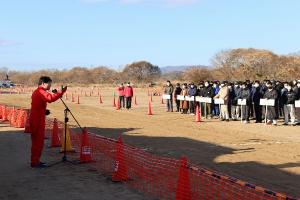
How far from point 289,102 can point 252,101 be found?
2.03 metres

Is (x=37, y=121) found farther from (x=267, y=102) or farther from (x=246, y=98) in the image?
(x=246, y=98)

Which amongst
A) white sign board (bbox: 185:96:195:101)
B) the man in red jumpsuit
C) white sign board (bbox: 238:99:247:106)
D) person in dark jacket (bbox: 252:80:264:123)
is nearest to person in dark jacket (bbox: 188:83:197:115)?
white sign board (bbox: 185:96:195:101)

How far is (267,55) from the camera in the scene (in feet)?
223

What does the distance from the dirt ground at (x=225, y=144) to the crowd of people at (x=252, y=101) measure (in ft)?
2.30

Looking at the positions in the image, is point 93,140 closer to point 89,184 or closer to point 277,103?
point 89,184

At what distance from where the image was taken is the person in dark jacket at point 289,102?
21.8 meters

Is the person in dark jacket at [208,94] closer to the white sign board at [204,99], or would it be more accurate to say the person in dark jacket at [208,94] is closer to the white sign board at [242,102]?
the white sign board at [204,99]

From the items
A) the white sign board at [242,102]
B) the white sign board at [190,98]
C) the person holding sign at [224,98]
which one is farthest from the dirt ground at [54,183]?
the white sign board at [190,98]

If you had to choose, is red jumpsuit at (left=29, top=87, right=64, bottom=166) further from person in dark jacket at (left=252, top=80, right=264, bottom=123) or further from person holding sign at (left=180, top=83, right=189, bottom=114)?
person holding sign at (left=180, top=83, right=189, bottom=114)

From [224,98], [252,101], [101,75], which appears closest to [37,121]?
[252,101]

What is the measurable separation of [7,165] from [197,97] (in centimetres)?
1576

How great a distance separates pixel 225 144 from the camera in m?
16.9

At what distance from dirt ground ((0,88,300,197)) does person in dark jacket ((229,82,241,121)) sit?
0.96m

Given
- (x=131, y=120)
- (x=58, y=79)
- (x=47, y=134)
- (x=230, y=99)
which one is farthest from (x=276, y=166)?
(x=58, y=79)
